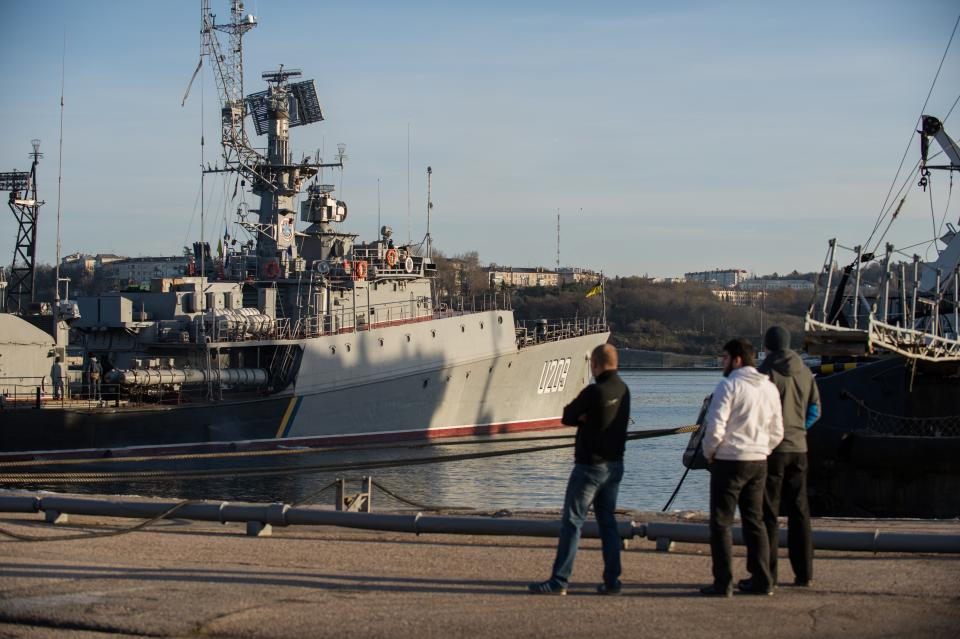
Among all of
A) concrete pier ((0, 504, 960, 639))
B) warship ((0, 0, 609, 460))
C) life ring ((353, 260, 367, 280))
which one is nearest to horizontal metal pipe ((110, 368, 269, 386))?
warship ((0, 0, 609, 460))

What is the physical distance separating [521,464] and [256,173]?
41.7 feet

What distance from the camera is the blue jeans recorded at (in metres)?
6.39

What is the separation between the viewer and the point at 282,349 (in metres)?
27.6

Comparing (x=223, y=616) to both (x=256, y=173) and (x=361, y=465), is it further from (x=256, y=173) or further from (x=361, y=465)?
(x=256, y=173)

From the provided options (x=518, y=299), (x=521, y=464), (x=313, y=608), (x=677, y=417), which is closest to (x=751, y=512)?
(x=313, y=608)

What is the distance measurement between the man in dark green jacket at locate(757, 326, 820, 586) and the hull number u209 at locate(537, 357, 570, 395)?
27.8m

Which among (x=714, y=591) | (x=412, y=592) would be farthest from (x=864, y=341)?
(x=412, y=592)

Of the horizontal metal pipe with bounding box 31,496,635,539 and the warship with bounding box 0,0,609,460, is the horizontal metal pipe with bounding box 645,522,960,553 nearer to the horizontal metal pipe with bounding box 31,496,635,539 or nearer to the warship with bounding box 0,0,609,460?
the horizontal metal pipe with bounding box 31,496,635,539

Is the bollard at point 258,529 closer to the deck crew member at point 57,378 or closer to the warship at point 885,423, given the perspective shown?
the warship at point 885,423

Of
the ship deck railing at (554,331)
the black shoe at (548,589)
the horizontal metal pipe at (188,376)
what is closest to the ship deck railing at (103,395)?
the horizontal metal pipe at (188,376)

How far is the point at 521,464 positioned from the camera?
1063 inches

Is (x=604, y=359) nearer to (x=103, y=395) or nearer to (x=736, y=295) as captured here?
(x=103, y=395)

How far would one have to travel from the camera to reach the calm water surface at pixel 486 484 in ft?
67.8

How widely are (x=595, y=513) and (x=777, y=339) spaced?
5.05ft
